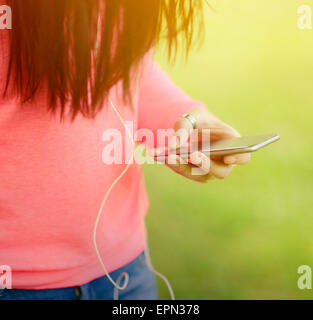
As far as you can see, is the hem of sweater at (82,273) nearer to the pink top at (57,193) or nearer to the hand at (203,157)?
the pink top at (57,193)

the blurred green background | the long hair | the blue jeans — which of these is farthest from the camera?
the blurred green background

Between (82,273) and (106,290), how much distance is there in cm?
5

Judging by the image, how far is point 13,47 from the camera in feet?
1.25

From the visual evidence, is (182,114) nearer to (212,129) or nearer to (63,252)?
(212,129)

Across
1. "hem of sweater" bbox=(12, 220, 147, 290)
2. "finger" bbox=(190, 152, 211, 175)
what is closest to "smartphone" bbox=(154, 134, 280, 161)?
"finger" bbox=(190, 152, 211, 175)

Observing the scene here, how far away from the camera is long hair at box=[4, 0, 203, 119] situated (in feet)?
1.25

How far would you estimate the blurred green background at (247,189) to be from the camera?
2.75 feet

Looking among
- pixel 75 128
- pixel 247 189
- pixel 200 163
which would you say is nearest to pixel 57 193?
pixel 75 128

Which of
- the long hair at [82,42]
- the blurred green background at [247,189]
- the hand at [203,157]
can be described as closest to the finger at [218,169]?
the hand at [203,157]

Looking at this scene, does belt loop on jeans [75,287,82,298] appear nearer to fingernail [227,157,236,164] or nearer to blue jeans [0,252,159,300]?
blue jeans [0,252,159,300]

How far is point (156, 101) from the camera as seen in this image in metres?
0.57

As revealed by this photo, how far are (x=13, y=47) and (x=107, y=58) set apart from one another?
11 centimetres

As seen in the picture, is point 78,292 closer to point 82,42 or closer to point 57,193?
point 57,193
